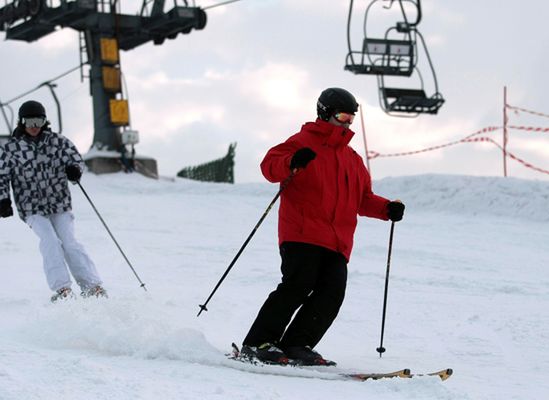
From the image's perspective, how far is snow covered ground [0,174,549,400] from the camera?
14.3 feet

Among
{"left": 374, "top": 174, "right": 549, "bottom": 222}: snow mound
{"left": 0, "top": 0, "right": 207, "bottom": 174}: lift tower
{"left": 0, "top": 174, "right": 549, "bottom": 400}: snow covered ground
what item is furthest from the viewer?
{"left": 0, "top": 0, "right": 207, "bottom": 174}: lift tower

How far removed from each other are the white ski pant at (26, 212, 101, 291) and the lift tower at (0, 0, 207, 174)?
17.9 metres

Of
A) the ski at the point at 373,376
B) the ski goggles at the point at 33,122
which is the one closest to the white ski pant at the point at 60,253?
the ski goggles at the point at 33,122

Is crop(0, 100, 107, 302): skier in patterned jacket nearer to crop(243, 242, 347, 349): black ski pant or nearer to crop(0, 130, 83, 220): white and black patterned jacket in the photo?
crop(0, 130, 83, 220): white and black patterned jacket

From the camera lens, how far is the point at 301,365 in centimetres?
499

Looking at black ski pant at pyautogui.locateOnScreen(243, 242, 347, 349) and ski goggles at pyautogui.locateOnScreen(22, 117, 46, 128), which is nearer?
black ski pant at pyautogui.locateOnScreen(243, 242, 347, 349)

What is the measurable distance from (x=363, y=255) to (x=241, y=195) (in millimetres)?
8010

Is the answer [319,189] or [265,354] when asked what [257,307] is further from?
[319,189]

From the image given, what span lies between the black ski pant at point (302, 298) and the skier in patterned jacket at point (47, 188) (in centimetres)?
195

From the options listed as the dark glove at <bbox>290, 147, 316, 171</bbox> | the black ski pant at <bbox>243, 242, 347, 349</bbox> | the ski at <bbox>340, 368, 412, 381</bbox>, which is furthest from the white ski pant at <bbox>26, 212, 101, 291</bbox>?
the ski at <bbox>340, 368, 412, 381</bbox>

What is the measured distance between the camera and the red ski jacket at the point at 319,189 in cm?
502

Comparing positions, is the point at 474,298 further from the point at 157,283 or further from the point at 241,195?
the point at 241,195

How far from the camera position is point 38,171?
6.76 meters

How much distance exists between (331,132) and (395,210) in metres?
0.63
